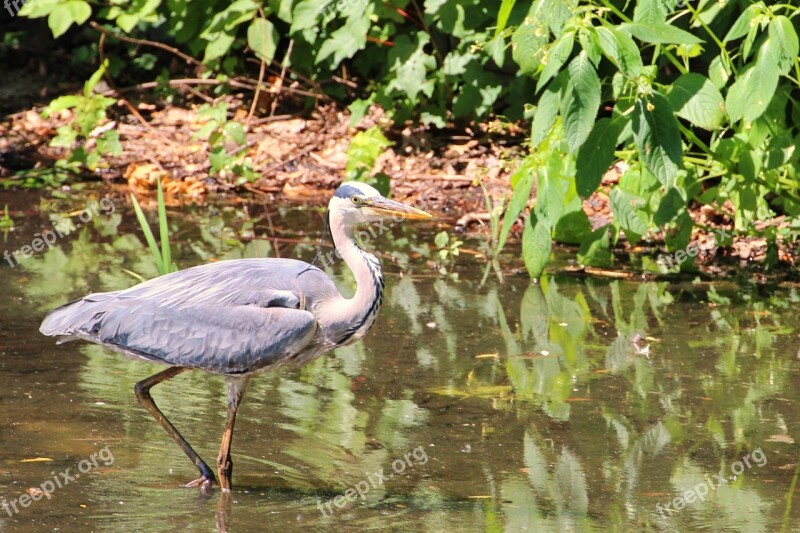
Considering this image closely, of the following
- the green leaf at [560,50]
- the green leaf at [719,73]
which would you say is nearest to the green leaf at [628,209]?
the green leaf at [719,73]

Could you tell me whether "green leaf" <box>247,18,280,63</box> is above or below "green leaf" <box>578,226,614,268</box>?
above

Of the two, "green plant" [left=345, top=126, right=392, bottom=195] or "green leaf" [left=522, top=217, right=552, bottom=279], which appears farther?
"green plant" [left=345, top=126, right=392, bottom=195]

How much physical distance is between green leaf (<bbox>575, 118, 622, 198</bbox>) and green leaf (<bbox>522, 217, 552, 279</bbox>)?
21.6 inches

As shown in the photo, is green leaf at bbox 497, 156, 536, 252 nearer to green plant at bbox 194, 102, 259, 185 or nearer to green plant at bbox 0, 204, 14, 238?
green plant at bbox 194, 102, 259, 185

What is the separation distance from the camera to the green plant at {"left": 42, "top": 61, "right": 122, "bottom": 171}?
10.6 m

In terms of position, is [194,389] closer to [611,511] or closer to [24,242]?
[611,511]

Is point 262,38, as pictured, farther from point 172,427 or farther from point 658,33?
point 172,427

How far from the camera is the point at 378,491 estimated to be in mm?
4480

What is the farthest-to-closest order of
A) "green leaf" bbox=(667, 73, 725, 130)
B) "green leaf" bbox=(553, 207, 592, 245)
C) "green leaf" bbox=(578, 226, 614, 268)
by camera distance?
"green leaf" bbox=(553, 207, 592, 245), "green leaf" bbox=(578, 226, 614, 268), "green leaf" bbox=(667, 73, 725, 130)

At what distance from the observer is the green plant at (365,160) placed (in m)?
9.55

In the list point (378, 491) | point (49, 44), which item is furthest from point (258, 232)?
point (49, 44)

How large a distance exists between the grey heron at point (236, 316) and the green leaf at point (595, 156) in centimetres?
200

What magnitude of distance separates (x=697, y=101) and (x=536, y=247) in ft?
4.42

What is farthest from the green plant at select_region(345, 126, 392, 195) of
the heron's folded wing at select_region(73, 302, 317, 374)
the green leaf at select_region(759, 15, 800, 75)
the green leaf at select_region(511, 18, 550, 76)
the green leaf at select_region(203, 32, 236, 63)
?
the heron's folded wing at select_region(73, 302, 317, 374)
